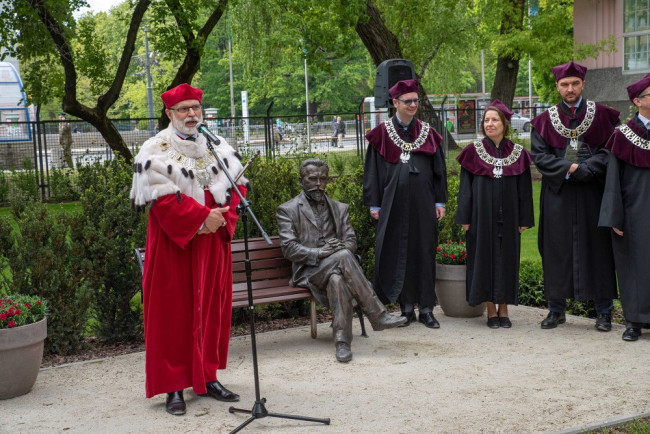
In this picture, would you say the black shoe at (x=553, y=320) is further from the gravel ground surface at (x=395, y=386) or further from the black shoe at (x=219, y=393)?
the black shoe at (x=219, y=393)

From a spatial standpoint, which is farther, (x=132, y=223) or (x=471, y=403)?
(x=132, y=223)

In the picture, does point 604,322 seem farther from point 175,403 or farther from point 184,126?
point 184,126

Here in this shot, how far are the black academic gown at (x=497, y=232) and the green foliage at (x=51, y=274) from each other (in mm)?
3527

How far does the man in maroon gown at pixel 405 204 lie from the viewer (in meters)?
7.65

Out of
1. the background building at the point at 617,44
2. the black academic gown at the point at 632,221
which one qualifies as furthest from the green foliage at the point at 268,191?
the background building at the point at 617,44

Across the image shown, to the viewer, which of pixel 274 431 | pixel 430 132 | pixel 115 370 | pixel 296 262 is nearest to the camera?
pixel 274 431

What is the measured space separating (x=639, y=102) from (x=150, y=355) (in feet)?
14.9

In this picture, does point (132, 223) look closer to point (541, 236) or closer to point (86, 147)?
point (541, 236)

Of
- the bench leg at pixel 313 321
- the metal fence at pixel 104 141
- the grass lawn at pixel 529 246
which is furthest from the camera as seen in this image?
the metal fence at pixel 104 141

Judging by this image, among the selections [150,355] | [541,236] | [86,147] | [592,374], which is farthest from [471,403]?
[86,147]

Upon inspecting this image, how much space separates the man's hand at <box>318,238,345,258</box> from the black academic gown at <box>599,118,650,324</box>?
7.43 ft

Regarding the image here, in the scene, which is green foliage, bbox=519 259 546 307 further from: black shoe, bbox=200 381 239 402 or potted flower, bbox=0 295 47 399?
potted flower, bbox=0 295 47 399

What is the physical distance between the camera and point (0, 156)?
21344mm

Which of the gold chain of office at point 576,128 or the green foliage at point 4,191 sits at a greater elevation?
the gold chain of office at point 576,128
